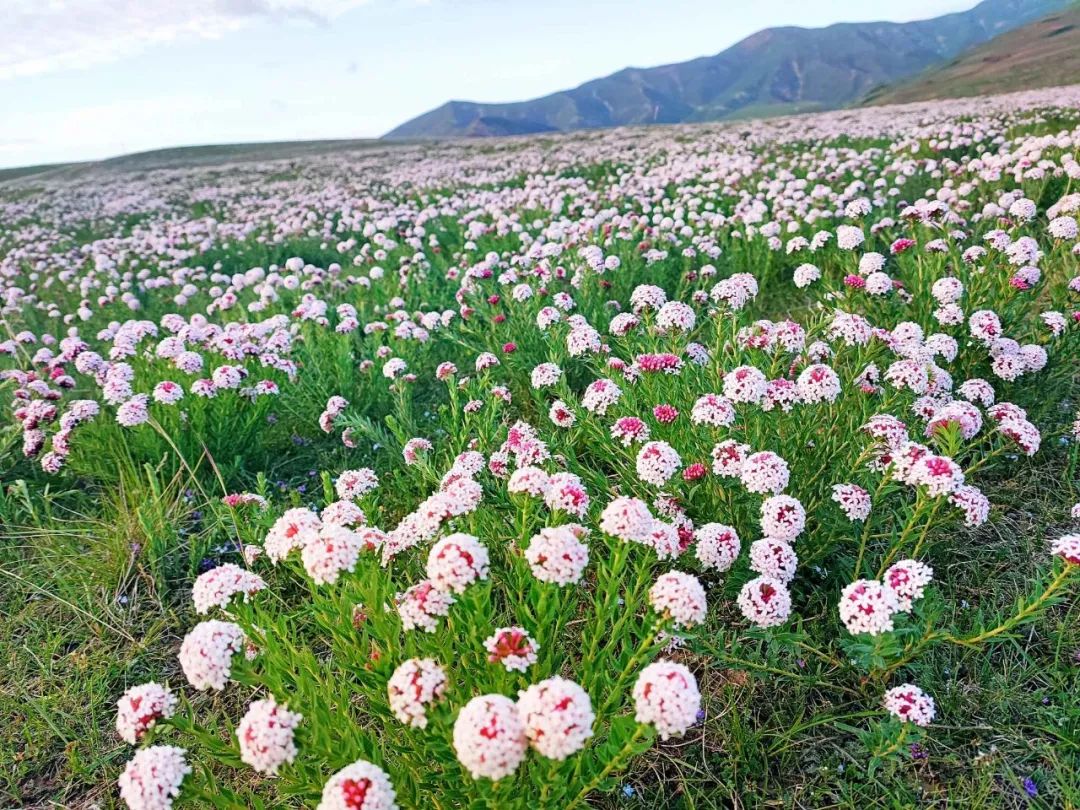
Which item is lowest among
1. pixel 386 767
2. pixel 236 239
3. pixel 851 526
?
pixel 386 767

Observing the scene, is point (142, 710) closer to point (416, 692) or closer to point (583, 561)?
point (416, 692)

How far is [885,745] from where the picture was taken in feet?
7.39

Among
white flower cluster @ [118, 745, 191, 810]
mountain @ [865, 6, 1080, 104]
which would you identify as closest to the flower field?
Result: white flower cluster @ [118, 745, 191, 810]

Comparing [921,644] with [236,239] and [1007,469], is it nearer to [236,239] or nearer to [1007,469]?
[1007,469]

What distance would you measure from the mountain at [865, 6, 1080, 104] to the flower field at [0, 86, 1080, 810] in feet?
220

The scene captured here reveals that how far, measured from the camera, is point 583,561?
1.92 meters

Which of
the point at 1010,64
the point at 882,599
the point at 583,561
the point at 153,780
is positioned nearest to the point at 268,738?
the point at 153,780

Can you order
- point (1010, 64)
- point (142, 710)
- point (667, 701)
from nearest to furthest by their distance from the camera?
point (667, 701)
point (142, 710)
point (1010, 64)

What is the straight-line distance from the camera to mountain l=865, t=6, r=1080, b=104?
62.5 m

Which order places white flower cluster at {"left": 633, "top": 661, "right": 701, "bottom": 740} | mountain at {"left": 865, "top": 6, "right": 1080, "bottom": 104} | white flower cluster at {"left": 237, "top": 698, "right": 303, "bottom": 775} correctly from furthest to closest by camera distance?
1. mountain at {"left": 865, "top": 6, "right": 1080, "bottom": 104}
2. white flower cluster at {"left": 237, "top": 698, "right": 303, "bottom": 775}
3. white flower cluster at {"left": 633, "top": 661, "right": 701, "bottom": 740}

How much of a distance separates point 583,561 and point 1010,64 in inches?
4334

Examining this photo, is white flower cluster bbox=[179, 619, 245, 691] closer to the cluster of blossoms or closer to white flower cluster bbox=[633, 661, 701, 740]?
white flower cluster bbox=[633, 661, 701, 740]

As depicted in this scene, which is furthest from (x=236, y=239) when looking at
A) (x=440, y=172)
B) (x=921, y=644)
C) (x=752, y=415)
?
(x=921, y=644)

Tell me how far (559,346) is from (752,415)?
205 centimetres
